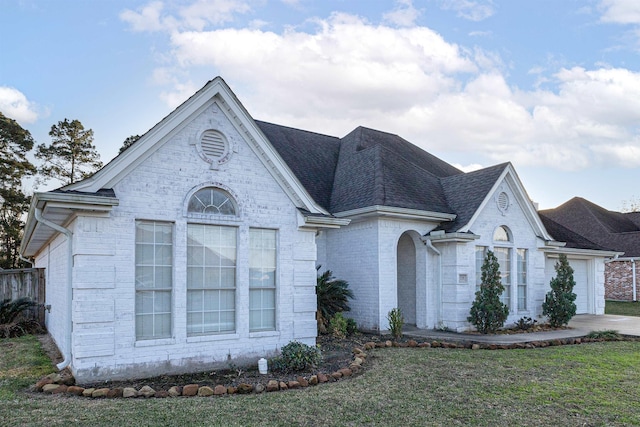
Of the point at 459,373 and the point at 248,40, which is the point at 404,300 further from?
the point at 248,40

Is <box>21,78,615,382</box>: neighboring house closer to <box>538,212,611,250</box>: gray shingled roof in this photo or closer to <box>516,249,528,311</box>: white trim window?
<box>516,249,528,311</box>: white trim window

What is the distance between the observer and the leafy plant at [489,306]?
1405cm

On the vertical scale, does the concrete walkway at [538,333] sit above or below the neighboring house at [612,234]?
below

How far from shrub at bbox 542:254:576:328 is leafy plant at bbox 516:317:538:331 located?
581 mm

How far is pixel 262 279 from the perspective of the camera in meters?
10.1

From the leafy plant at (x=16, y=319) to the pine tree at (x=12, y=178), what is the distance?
17.3 metres

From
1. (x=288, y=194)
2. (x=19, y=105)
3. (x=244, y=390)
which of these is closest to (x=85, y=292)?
(x=244, y=390)

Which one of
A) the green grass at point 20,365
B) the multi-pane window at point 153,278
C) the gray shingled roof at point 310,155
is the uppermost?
the gray shingled roof at point 310,155

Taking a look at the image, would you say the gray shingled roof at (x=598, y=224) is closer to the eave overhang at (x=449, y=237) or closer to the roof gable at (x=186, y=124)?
the eave overhang at (x=449, y=237)

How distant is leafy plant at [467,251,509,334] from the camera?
14047 mm

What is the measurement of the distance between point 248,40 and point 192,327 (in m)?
7.44

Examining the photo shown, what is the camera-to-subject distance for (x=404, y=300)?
16.3 m

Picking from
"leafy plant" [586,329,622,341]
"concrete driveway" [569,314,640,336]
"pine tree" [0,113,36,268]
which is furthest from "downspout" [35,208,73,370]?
"pine tree" [0,113,36,268]

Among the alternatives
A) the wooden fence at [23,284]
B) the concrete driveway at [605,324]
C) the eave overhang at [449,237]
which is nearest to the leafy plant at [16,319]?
the wooden fence at [23,284]
